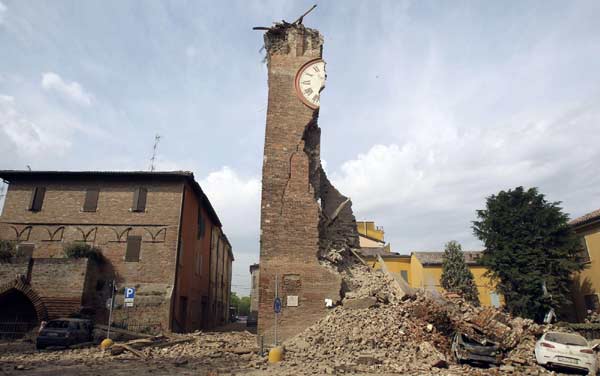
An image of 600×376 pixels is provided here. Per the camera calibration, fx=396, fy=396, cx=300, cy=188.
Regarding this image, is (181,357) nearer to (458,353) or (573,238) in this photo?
(458,353)

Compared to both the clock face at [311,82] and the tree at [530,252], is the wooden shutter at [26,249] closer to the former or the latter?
the clock face at [311,82]

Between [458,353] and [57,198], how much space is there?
63.1 feet

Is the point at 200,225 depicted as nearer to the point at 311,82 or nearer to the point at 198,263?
the point at 198,263

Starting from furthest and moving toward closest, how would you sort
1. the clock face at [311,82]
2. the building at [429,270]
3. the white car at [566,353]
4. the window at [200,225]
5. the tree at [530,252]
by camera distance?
the building at [429,270] → the window at [200,225] → the tree at [530,252] → the clock face at [311,82] → the white car at [566,353]

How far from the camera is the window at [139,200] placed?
19625 millimetres

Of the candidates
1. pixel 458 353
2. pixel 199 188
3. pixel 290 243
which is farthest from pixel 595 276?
pixel 199 188

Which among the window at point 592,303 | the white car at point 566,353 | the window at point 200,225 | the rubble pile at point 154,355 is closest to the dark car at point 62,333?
the rubble pile at point 154,355

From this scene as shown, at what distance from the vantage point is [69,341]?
14172 mm

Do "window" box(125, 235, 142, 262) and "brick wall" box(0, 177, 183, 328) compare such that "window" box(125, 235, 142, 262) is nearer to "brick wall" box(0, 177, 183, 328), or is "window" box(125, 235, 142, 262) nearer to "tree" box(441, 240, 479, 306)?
"brick wall" box(0, 177, 183, 328)

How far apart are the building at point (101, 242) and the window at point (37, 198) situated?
4 cm

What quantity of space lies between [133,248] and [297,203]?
30.1 feet

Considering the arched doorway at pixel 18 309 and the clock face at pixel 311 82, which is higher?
the clock face at pixel 311 82

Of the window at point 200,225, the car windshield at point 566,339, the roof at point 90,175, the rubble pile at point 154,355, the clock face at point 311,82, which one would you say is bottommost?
the rubble pile at point 154,355

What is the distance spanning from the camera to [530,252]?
70.9 ft
